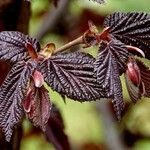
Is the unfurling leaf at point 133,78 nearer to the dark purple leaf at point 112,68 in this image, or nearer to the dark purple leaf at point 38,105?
the dark purple leaf at point 112,68

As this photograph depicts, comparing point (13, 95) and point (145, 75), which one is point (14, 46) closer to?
point (13, 95)

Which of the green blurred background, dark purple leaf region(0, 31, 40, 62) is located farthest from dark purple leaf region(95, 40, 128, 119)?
the green blurred background

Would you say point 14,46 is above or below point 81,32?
below

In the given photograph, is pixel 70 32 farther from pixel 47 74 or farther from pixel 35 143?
pixel 47 74

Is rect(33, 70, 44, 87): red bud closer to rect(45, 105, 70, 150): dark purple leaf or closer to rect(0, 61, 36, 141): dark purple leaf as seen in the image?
rect(0, 61, 36, 141): dark purple leaf

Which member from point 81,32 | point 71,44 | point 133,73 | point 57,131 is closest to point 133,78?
point 133,73

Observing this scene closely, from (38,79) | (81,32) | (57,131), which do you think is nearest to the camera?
(38,79)

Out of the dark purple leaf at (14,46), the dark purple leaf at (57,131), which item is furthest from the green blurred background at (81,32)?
the dark purple leaf at (14,46)

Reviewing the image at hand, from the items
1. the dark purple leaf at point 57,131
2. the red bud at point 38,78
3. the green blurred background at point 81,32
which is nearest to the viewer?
the red bud at point 38,78
